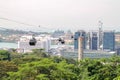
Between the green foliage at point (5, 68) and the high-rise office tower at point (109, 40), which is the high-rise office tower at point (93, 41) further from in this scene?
the green foliage at point (5, 68)

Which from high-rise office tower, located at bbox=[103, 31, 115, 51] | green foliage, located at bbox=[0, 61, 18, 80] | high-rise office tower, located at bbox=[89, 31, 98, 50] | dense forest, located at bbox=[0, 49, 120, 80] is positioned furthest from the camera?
high-rise office tower, located at bbox=[89, 31, 98, 50]

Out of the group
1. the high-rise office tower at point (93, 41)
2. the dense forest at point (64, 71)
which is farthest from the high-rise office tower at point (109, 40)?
the dense forest at point (64, 71)

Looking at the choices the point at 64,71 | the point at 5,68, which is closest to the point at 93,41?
the point at 5,68

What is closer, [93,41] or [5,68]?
[5,68]

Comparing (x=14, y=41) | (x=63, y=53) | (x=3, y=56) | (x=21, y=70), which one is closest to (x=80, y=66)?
(x=21, y=70)

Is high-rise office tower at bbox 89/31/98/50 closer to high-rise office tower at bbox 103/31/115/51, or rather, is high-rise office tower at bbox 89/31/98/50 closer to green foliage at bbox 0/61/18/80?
high-rise office tower at bbox 103/31/115/51

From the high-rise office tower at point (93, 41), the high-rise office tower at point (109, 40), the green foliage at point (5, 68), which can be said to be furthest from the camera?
the high-rise office tower at point (93, 41)

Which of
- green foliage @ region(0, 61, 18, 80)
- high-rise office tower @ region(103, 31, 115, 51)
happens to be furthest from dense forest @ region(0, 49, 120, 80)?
high-rise office tower @ region(103, 31, 115, 51)

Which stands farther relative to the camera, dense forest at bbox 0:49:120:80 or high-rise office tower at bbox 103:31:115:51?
high-rise office tower at bbox 103:31:115:51

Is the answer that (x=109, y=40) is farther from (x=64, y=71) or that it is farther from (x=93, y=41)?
(x=64, y=71)

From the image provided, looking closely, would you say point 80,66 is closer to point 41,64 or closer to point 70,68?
point 70,68

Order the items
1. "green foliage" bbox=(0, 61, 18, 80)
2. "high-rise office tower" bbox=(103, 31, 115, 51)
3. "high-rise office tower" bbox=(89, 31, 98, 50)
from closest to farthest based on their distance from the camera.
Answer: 1. "green foliage" bbox=(0, 61, 18, 80)
2. "high-rise office tower" bbox=(103, 31, 115, 51)
3. "high-rise office tower" bbox=(89, 31, 98, 50)
